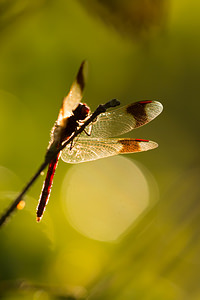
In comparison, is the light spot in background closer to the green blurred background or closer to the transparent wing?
the green blurred background

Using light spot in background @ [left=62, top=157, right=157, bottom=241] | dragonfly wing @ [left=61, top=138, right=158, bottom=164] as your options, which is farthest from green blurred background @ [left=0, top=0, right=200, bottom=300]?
dragonfly wing @ [left=61, top=138, right=158, bottom=164]

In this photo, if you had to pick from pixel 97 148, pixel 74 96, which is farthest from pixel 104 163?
pixel 74 96

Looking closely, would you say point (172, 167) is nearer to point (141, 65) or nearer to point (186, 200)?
point (141, 65)

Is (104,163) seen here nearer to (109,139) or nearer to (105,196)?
(105,196)

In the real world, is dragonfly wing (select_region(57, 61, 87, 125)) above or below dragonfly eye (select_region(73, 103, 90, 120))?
above

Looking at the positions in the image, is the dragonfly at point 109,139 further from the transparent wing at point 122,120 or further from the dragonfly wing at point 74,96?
the dragonfly wing at point 74,96

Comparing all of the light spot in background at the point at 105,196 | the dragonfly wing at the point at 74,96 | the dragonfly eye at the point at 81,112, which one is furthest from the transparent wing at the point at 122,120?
the light spot in background at the point at 105,196
